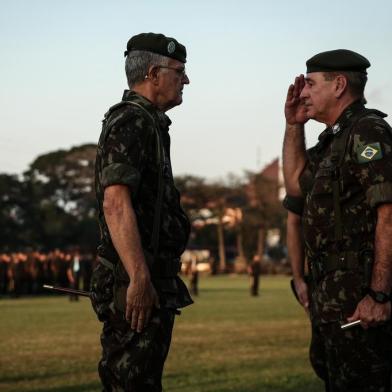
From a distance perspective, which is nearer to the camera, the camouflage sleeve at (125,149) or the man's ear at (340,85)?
the camouflage sleeve at (125,149)

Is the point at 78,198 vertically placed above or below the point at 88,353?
above

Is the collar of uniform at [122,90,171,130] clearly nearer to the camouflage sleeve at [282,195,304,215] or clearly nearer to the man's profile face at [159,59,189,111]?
the man's profile face at [159,59,189,111]

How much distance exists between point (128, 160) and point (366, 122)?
1.12 m

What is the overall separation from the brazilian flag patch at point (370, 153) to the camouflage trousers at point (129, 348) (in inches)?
43.6

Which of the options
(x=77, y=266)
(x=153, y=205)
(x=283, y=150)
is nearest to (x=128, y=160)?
(x=153, y=205)

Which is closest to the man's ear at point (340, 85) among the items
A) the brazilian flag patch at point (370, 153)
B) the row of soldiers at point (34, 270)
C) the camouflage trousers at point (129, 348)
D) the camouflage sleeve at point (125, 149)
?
the brazilian flag patch at point (370, 153)

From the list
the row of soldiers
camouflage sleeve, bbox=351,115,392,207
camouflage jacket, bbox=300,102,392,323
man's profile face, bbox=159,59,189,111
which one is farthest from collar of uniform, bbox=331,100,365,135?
the row of soldiers

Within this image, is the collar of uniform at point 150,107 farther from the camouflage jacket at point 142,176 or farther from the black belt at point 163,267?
the black belt at point 163,267

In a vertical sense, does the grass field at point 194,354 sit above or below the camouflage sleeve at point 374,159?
below

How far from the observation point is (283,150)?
251 inches

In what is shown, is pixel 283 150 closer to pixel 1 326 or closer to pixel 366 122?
pixel 366 122

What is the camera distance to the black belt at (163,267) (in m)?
5.16

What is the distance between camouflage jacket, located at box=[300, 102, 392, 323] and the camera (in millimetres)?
5227

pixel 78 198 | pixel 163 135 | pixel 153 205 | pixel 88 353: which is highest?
pixel 78 198
